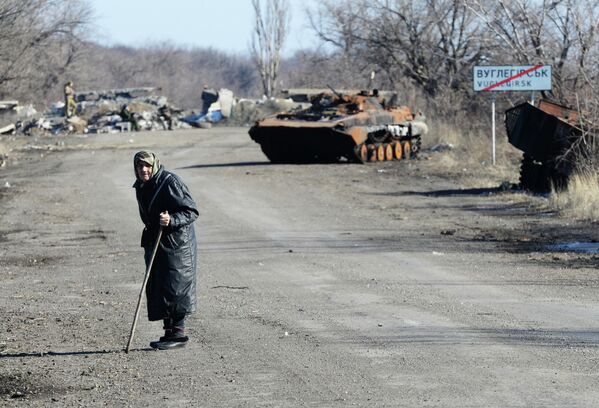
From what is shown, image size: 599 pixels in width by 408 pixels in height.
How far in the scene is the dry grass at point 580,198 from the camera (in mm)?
18188

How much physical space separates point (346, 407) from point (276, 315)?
3474 mm

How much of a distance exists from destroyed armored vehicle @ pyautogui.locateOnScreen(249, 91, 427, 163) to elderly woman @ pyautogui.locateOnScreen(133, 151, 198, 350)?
2162 centimetres

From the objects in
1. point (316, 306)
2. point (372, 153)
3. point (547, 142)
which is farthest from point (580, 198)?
point (372, 153)

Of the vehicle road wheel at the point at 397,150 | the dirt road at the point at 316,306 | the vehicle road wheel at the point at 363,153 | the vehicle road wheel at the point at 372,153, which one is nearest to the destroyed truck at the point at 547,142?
the dirt road at the point at 316,306

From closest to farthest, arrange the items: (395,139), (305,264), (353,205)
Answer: (305,264) → (353,205) → (395,139)

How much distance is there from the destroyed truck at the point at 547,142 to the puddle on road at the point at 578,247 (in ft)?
17.9

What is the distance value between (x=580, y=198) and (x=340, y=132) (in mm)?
11834

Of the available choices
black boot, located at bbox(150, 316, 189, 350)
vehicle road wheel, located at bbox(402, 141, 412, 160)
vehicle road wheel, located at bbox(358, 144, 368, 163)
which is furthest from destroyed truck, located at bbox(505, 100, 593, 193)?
black boot, located at bbox(150, 316, 189, 350)

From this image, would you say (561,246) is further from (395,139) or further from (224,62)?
(224,62)

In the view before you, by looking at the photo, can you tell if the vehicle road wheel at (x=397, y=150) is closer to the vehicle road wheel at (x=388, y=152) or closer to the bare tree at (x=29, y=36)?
the vehicle road wheel at (x=388, y=152)

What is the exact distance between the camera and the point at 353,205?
69.5 feet

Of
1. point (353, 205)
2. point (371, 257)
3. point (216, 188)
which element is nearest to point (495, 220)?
point (353, 205)

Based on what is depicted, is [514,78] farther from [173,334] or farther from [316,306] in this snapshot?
[173,334]

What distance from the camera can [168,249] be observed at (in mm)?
8734
